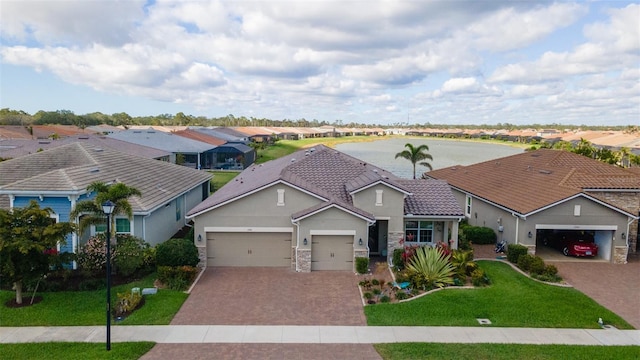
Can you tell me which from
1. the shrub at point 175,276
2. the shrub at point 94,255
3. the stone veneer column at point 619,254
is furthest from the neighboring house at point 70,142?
the stone veneer column at point 619,254

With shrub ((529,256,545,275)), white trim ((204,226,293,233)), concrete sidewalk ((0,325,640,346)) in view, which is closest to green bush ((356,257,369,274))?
white trim ((204,226,293,233))

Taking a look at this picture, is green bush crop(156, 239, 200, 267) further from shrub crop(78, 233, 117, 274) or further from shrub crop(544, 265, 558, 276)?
shrub crop(544, 265, 558, 276)

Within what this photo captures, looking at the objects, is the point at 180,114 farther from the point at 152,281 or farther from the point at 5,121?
the point at 152,281

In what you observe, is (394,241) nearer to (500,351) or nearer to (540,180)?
(500,351)

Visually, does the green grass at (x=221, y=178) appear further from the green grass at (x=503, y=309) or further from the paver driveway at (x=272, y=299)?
the green grass at (x=503, y=309)

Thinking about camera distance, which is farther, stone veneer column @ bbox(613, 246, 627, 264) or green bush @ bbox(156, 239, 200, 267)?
stone veneer column @ bbox(613, 246, 627, 264)

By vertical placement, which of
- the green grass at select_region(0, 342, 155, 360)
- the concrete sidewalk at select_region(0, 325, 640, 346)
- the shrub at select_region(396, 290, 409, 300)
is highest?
the shrub at select_region(396, 290, 409, 300)

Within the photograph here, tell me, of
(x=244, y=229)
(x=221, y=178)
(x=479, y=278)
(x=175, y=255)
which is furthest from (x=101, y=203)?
(x=221, y=178)
